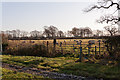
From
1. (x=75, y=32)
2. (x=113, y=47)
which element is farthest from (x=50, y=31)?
(x=113, y=47)

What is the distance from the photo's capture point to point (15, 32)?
389 feet

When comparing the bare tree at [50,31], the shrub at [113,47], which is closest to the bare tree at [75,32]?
the bare tree at [50,31]

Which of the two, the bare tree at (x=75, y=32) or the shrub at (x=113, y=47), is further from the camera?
the bare tree at (x=75, y=32)

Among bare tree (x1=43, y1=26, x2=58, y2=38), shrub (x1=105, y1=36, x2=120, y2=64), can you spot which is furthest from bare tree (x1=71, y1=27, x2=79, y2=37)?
shrub (x1=105, y1=36, x2=120, y2=64)

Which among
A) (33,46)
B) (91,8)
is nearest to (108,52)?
(91,8)

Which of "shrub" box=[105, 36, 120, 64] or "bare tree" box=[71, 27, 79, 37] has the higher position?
"bare tree" box=[71, 27, 79, 37]

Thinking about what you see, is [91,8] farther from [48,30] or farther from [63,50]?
[48,30]

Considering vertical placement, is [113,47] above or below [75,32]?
below

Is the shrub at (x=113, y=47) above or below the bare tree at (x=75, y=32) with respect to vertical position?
below

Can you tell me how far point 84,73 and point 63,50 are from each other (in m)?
8.81

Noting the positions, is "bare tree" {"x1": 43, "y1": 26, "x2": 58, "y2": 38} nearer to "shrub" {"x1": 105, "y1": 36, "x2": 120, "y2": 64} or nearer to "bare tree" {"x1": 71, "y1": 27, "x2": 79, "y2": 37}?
"bare tree" {"x1": 71, "y1": 27, "x2": 79, "y2": 37}

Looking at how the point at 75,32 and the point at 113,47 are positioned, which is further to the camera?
the point at 75,32

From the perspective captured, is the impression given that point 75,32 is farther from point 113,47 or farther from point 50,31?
point 113,47

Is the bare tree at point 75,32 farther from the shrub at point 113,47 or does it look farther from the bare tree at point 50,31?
the shrub at point 113,47
